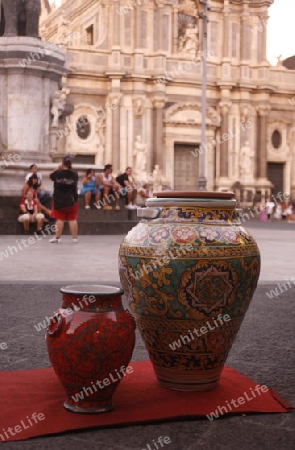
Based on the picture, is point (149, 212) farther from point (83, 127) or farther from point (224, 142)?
point (224, 142)

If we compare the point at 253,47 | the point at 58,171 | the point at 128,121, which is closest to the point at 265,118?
the point at 253,47

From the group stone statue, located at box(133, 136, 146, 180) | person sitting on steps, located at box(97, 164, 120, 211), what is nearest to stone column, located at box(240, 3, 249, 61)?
stone statue, located at box(133, 136, 146, 180)

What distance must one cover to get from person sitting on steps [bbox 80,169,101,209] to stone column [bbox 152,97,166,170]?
74.5 feet

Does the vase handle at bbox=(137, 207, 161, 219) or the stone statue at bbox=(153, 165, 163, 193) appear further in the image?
the stone statue at bbox=(153, 165, 163, 193)

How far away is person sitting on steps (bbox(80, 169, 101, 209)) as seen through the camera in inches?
522

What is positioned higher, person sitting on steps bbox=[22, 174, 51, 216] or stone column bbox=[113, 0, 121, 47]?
stone column bbox=[113, 0, 121, 47]

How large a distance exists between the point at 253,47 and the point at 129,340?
38.1m

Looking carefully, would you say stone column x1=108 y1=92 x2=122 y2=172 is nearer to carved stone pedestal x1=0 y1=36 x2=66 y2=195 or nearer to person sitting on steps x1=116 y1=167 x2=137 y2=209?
person sitting on steps x1=116 y1=167 x2=137 y2=209

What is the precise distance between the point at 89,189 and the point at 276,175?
94.6 ft

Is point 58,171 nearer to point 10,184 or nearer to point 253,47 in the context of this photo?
point 10,184

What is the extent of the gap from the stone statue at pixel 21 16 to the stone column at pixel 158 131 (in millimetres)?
22844

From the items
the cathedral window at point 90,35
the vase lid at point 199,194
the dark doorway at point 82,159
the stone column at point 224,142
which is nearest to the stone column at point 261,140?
the stone column at point 224,142

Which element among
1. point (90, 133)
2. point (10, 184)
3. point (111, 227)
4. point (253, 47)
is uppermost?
point (253, 47)

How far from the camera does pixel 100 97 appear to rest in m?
35.6
